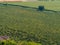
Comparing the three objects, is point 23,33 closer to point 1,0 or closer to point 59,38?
point 59,38

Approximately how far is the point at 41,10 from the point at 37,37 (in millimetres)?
12775

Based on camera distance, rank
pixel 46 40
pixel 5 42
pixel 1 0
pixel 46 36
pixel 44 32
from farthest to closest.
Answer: pixel 1 0, pixel 44 32, pixel 46 36, pixel 46 40, pixel 5 42

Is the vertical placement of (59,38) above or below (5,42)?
below

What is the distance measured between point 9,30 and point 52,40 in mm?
3072

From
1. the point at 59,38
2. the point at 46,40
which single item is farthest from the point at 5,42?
the point at 59,38

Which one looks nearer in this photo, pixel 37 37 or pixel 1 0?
pixel 37 37

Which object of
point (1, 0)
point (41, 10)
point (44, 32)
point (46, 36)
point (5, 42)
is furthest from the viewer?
point (1, 0)

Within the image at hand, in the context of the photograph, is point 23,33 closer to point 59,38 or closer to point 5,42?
point 59,38

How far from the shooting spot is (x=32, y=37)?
392 inches

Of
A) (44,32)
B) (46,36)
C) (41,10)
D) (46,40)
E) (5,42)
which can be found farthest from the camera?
(41,10)

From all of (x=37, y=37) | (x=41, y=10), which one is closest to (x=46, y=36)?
(x=37, y=37)

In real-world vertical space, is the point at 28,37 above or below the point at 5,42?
below

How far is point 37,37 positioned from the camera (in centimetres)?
1001

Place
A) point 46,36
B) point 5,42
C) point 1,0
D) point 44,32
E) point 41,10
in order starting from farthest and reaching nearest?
1. point 1,0
2. point 41,10
3. point 44,32
4. point 46,36
5. point 5,42
